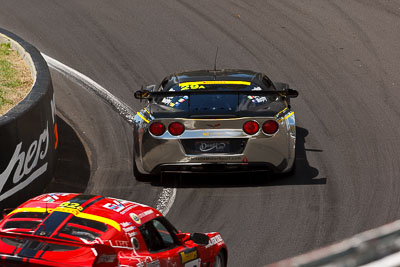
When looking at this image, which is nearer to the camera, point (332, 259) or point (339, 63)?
point (332, 259)

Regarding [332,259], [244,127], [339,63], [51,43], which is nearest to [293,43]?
[339,63]

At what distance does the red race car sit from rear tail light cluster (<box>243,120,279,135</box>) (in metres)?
3.68

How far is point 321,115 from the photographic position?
51.2ft

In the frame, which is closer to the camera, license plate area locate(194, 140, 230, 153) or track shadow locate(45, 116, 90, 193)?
license plate area locate(194, 140, 230, 153)

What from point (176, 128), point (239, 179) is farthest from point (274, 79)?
point (176, 128)

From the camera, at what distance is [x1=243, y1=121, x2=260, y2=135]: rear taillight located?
40.0 ft

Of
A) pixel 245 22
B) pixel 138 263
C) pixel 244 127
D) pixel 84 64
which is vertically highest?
pixel 245 22

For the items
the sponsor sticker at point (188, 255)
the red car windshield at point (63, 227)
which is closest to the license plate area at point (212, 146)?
the sponsor sticker at point (188, 255)

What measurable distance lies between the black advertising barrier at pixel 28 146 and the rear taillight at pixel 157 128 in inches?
53.9

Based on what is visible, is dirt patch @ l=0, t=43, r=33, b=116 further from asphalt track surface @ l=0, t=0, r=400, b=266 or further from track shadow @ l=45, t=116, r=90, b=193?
asphalt track surface @ l=0, t=0, r=400, b=266

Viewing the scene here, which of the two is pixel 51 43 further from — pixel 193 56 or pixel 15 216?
pixel 15 216

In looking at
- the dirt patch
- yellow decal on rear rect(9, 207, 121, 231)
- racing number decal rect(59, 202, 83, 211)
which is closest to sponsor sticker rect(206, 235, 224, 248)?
yellow decal on rear rect(9, 207, 121, 231)

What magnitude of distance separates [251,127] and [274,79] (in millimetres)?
5263

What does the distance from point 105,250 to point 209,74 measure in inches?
259
